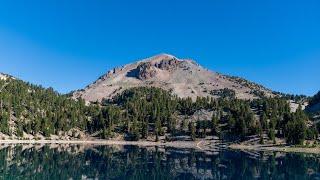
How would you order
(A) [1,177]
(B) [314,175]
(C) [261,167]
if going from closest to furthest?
1. (A) [1,177]
2. (B) [314,175]
3. (C) [261,167]

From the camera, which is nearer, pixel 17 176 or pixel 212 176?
pixel 17 176

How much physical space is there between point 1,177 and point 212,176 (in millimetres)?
41680

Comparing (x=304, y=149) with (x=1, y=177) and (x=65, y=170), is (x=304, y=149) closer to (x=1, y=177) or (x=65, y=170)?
(x=65, y=170)

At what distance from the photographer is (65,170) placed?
95.6m

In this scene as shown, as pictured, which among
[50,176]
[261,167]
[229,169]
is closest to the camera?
[50,176]

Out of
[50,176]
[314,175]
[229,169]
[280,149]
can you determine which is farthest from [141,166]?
[280,149]

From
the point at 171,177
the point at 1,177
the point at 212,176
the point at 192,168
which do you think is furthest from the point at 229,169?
the point at 1,177

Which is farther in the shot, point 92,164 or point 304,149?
point 304,149

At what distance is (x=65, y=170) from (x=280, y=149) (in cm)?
12471

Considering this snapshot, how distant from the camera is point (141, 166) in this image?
363 feet

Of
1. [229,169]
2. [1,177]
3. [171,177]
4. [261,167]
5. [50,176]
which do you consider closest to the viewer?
[1,177]

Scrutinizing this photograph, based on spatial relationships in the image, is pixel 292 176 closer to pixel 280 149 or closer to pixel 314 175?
pixel 314 175

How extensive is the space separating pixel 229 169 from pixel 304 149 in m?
93.9

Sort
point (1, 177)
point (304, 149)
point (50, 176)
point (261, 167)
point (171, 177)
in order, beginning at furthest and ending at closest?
point (304, 149)
point (261, 167)
point (171, 177)
point (50, 176)
point (1, 177)
